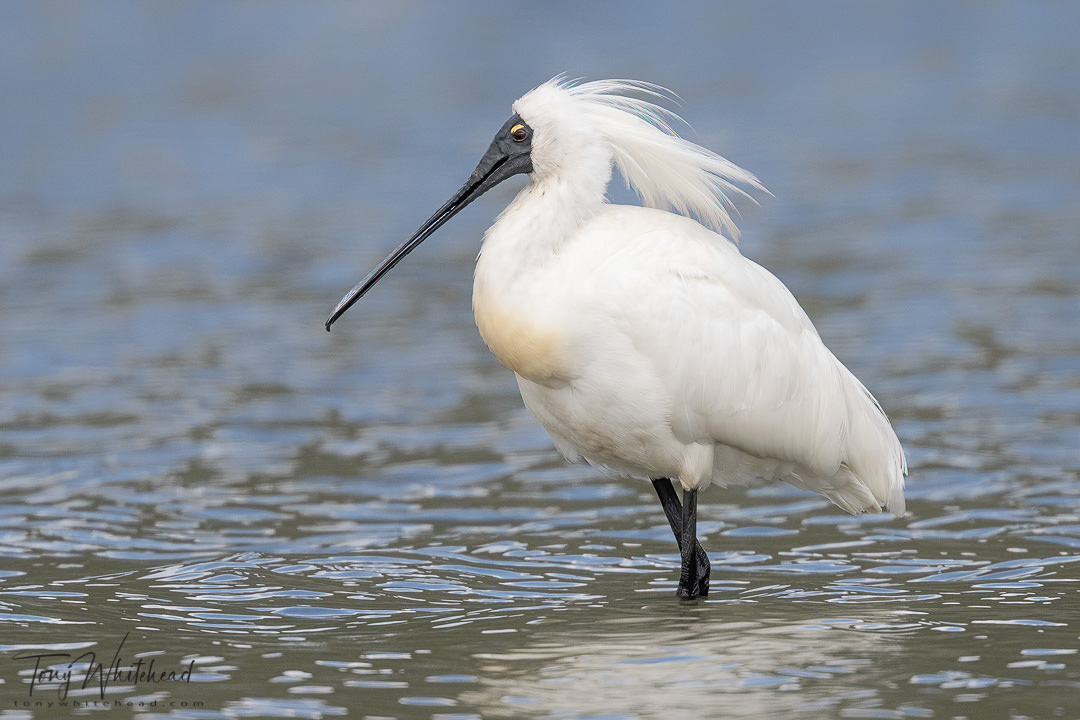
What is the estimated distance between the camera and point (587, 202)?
8.54 metres

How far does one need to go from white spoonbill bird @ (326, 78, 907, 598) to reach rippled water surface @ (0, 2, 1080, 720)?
2.20 feet

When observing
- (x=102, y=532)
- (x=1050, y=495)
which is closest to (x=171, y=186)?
(x=102, y=532)

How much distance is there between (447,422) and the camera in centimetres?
1287

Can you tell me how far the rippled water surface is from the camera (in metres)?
7.55

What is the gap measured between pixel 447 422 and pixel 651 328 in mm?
4801

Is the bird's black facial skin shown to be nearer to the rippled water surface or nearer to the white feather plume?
the white feather plume

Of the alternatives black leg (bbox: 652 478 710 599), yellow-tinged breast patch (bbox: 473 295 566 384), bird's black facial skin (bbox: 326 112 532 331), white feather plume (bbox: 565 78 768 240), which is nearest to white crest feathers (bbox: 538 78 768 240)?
white feather plume (bbox: 565 78 768 240)

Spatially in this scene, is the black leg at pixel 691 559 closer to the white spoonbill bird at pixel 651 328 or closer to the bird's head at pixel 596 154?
the white spoonbill bird at pixel 651 328

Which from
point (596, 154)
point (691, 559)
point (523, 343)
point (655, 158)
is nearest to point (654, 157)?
point (655, 158)

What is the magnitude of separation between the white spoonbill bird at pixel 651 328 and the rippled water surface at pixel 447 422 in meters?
0.67

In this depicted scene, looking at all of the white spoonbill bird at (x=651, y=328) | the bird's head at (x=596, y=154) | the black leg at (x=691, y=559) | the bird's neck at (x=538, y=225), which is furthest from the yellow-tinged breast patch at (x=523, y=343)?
the black leg at (x=691, y=559)

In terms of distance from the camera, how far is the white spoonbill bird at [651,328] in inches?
325

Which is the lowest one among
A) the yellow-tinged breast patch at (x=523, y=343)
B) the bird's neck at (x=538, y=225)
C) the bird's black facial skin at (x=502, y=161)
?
the yellow-tinged breast patch at (x=523, y=343)

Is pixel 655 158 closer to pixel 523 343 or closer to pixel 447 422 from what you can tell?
pixel 523 343
